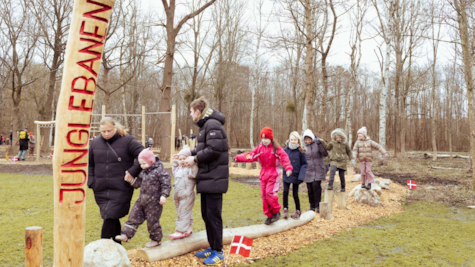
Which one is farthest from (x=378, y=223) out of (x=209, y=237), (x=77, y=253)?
(x=77, y=253)

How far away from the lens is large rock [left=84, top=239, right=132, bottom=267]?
3.73m

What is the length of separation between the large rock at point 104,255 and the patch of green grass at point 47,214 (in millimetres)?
1069

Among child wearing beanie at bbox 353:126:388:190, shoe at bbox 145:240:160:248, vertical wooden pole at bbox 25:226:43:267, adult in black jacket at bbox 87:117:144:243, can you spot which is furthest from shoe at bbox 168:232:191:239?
child wearing beanie at bbox 353:126:388:190

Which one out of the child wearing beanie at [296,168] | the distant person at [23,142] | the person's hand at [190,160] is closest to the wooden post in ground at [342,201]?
the child wearing beanie at [296,168]

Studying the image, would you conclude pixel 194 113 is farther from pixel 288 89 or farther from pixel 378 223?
pixel 288 89

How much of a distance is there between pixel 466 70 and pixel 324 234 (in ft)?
27.8

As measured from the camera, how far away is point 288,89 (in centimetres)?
4694

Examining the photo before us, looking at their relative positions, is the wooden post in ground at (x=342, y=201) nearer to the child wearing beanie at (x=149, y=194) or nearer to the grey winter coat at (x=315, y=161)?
the grey winter coat at (x=315, y=161)

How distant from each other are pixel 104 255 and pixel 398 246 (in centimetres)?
437

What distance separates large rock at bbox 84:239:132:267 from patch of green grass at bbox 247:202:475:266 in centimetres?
182

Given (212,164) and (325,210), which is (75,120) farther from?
(325,210)

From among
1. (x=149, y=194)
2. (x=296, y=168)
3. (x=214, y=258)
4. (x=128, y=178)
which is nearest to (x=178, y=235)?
(x=214, y=258)

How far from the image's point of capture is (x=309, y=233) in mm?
6289

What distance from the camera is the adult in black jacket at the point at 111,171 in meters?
4.30
